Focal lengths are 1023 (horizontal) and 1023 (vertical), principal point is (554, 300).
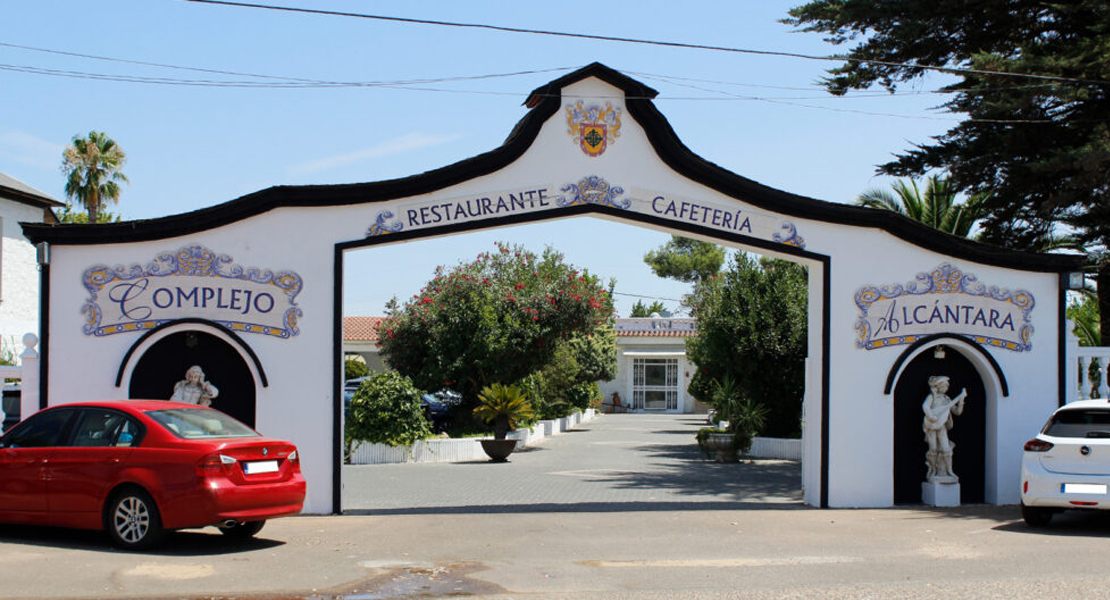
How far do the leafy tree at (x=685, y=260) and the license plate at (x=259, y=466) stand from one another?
49.2 metres

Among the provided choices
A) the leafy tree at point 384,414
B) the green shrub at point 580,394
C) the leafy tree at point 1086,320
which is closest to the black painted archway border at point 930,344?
the leafy tree at point 384,414

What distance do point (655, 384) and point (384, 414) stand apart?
31390 millimetres

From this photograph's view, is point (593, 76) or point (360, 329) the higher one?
point (593, 76)

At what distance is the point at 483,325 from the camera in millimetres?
24969

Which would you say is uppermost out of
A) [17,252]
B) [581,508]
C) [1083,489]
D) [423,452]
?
[17,252]

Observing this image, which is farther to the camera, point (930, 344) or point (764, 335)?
point (764, 335)

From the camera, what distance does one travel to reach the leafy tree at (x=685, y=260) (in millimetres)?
58844

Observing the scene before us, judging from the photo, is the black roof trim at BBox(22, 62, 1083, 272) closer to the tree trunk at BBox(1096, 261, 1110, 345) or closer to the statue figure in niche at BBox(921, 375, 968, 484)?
the statue figure in niche at BBox(921, 375, 968, 484)

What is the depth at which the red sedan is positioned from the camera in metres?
9.24

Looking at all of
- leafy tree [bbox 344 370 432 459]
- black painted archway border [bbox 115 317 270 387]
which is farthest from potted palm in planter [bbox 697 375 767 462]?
black painted archway border [bbox 115 317 270 387]

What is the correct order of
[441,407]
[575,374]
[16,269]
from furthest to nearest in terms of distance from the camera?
[575,374]
[441,407]
[16,269]

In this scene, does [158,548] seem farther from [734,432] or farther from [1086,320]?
[1086,320]

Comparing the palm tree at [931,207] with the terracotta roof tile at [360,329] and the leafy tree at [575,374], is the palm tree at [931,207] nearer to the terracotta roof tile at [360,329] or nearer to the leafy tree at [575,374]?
the leafy tree at [575,374]

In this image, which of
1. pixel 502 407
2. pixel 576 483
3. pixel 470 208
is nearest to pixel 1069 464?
pixel 470 208
